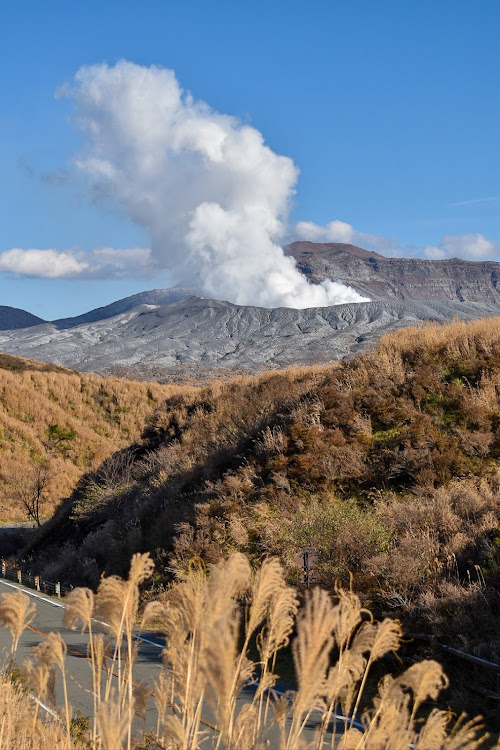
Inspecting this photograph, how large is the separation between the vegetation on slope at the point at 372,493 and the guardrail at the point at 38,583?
0.52 m

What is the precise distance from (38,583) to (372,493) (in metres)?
10.8

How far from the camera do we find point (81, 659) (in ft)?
35.1

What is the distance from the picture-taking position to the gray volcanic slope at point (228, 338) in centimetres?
14000

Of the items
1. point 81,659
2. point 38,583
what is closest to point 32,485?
point 38,583

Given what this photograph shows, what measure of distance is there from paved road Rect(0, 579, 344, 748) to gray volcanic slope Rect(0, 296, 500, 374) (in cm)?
11246

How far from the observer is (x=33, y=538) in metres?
28.0

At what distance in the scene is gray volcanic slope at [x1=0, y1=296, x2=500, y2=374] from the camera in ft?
459

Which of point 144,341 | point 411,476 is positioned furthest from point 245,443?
point 144,341

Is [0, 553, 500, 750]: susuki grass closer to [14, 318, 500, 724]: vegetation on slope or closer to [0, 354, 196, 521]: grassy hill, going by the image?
[14, 318, 500, 724]: vegetation on slope

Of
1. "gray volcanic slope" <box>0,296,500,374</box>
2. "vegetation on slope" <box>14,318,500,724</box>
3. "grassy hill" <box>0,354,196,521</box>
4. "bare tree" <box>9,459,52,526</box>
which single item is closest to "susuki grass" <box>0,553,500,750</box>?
"vegetation on slope" <box>14,318,500,724</box>

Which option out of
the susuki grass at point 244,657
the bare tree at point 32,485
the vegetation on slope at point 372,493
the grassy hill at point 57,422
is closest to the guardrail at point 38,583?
the vegetation on slope at point 372,493

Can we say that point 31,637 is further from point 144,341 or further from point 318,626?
point 144,341

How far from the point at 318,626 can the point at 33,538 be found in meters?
28.1

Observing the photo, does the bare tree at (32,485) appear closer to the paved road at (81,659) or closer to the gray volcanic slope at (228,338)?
the paved road at (81,659)
